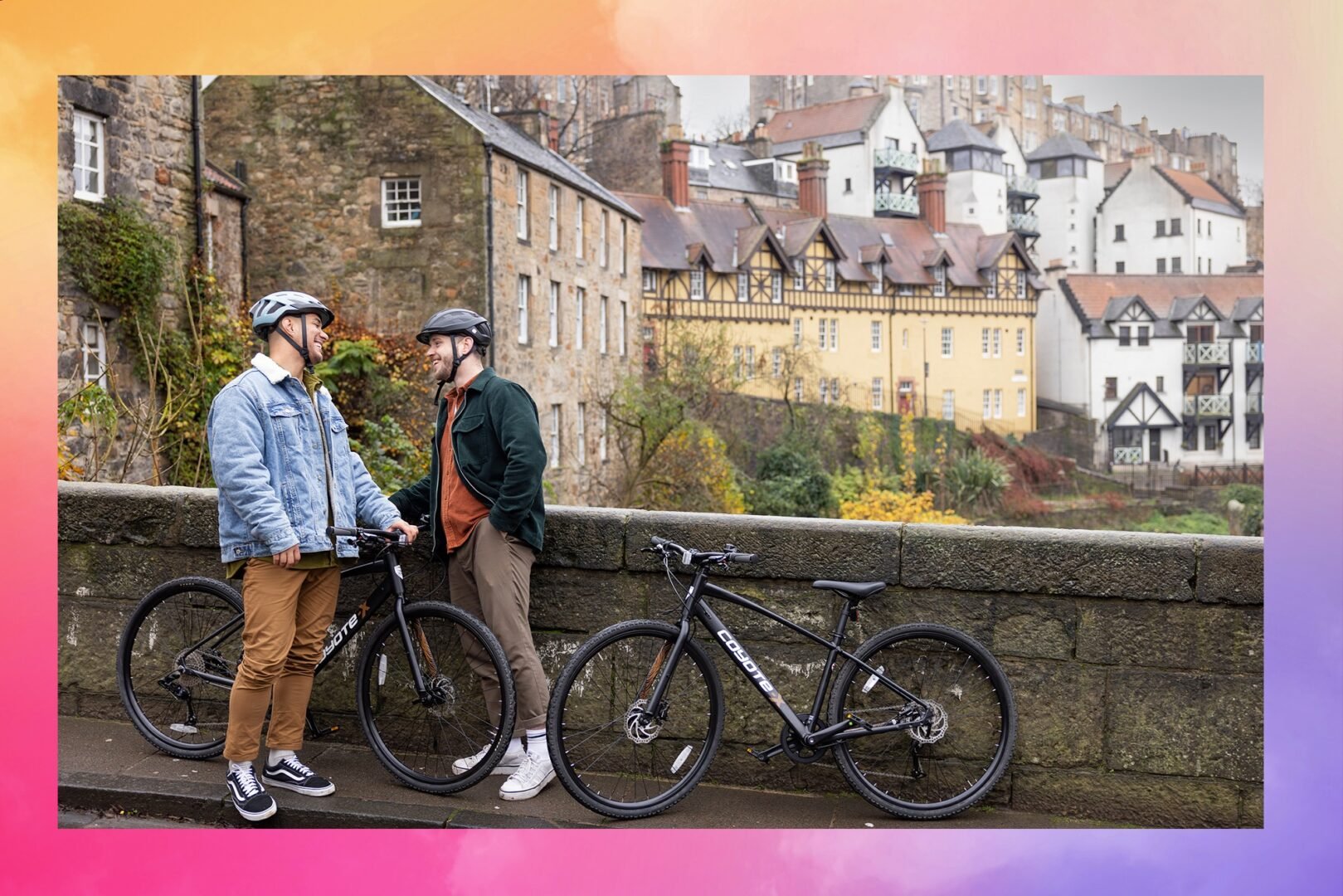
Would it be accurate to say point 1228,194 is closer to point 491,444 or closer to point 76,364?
point 76,364

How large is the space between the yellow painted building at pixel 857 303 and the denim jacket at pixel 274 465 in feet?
105

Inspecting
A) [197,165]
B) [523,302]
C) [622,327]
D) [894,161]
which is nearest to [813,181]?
[894,161]

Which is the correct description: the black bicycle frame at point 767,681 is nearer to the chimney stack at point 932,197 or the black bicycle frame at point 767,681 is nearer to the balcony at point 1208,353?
the chimney stack at point 932,197

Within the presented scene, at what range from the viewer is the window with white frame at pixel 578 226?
2919cm

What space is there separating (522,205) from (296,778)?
2164cm

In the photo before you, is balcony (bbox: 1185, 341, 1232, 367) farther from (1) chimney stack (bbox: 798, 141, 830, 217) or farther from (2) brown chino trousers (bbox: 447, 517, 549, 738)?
(2) brown chino trousers (bbox: 447, 517, 549, 738)

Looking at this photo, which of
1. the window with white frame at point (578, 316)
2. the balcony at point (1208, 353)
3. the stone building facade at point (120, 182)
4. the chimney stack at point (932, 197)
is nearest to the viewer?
the stone building facade at point (120, 182)

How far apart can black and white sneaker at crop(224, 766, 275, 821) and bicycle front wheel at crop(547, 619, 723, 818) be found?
1011 mm

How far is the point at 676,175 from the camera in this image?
4534 centimetres

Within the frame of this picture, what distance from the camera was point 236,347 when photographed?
55.0 ft

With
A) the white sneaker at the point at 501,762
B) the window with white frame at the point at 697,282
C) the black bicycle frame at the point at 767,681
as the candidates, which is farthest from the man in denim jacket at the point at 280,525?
the window with white frame at the point at 697,282

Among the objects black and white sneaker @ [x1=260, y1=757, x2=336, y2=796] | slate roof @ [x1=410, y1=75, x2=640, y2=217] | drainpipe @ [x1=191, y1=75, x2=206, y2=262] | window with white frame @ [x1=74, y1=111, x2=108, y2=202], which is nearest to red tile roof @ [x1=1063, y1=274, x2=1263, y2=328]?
slate roof @ [x1=410, y1=75, x2=640, y2=217]

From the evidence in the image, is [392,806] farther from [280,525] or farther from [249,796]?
[280,525]

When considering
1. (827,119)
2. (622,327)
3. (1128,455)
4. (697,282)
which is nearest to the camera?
(622,327)
